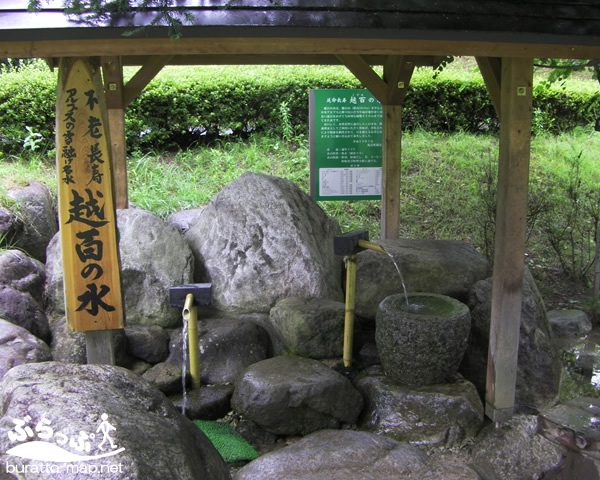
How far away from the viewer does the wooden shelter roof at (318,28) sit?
309 centimetres

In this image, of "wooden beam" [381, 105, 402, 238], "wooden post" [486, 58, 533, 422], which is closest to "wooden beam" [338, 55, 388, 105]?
"wooden beam" [381, 105, 402, 238]

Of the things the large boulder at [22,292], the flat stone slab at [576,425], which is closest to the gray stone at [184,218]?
the large boulder at [22,292]

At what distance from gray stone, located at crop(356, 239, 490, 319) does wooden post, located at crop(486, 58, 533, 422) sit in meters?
1.47

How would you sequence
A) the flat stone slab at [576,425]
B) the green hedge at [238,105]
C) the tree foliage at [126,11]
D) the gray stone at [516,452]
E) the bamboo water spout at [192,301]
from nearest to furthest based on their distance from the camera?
the tree foliage at [126,11]
the gray stone at [516,452]
the flat stone slab at [576,425]
the bamboo water spout at [192,301]
the green hedge at [238,105]

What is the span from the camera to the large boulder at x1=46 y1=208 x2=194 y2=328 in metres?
5.53

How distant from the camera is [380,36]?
10.9 feet

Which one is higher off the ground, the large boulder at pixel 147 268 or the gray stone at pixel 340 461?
the large boulder at pixel 147 268

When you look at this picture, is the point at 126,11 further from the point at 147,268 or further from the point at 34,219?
the point at 34,219

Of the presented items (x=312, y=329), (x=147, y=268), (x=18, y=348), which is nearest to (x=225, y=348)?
(x=312, y=329)

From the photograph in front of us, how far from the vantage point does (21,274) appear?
5730 millimetres

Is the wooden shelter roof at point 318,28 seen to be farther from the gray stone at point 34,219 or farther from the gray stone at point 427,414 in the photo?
the gray stone at point 34,219

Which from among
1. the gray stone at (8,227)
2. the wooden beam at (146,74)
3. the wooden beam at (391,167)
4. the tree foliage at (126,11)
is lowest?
the gray stone at (8,227)

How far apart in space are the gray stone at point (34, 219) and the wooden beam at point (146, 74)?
1696 millimetres

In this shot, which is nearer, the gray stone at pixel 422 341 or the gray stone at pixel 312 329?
the gray stone at pixel 422 341
